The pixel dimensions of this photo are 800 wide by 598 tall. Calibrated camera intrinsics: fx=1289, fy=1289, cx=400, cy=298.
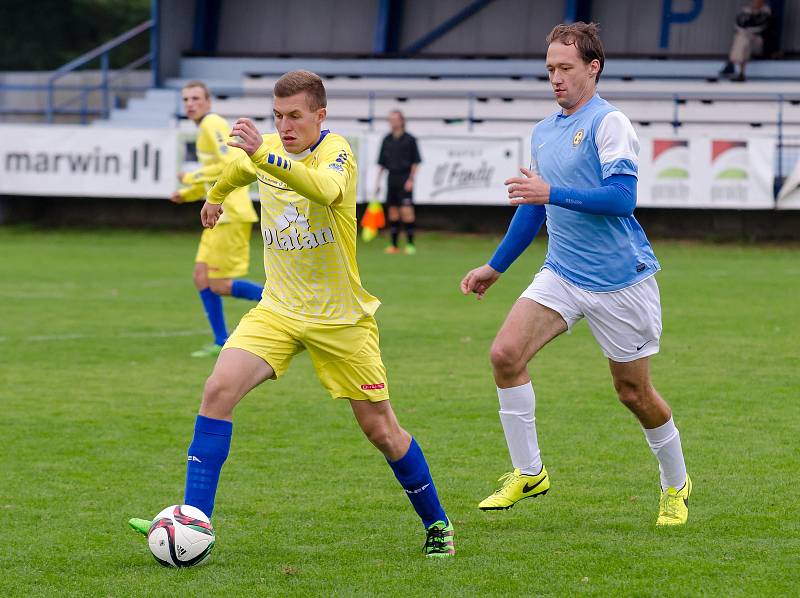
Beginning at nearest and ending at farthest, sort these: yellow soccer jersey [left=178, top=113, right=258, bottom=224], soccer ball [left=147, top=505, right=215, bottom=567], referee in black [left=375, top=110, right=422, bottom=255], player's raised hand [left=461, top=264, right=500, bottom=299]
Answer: soccer ball [left=147, top=505, right=215, bottom=567] < player's raised hand [left=461, top=264, right=500, bottom=299] < yellow soccer jersey [left=178, top=113, right=258, bottom=224] < referee in black [left=375, top=110, right=422, bottom=255]

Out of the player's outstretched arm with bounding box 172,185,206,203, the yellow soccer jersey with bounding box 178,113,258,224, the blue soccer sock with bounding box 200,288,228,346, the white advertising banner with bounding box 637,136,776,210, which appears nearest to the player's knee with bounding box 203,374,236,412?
the yellow soccer jersey with bounding box 178,113,258,224

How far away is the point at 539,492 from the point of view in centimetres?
586

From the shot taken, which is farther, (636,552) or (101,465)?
(101,465)

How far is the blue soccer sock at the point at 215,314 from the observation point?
11.2 m

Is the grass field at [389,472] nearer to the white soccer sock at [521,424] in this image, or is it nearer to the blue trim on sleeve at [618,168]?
the white soccer sock at [521,424]

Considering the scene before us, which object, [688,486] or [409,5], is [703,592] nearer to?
[688,486]

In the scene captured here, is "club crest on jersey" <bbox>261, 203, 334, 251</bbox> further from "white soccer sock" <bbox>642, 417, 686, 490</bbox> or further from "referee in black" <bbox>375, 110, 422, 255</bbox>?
"referee in black" <bbox>375, 110, 422, 255</bbox>

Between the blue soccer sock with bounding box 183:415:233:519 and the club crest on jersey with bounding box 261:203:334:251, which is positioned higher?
the club crest on jersey with bounding box 261:203:334:251

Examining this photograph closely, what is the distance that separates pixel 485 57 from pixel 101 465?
23714 millimetres

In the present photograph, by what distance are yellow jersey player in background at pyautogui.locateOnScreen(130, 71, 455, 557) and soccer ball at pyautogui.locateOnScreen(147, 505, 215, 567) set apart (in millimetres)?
79

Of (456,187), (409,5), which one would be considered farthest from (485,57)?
(456,187)

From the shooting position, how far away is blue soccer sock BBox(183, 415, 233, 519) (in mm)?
4941

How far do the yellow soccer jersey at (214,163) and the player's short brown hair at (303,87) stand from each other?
19.3 feet

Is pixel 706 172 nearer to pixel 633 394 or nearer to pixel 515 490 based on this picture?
pixel 633 394
